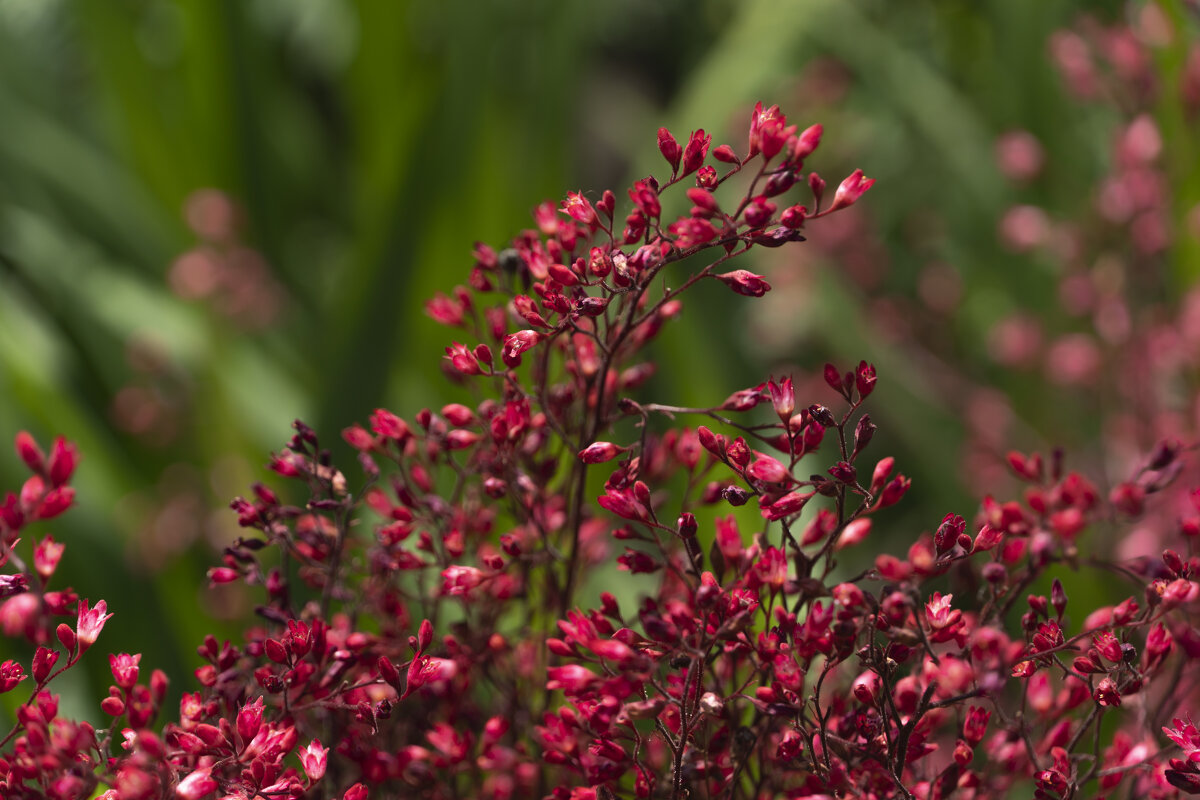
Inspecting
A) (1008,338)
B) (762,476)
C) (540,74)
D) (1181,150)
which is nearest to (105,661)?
(762,476)

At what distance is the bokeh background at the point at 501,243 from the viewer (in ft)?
3.21

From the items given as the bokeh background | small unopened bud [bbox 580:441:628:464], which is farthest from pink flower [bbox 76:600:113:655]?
the bokeh background

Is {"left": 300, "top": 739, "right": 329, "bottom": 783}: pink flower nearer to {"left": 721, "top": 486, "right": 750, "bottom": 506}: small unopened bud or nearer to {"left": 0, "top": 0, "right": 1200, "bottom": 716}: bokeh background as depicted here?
{"left": 721, "top": 486, "right": 750, "bottom": 506}: small unopened bud

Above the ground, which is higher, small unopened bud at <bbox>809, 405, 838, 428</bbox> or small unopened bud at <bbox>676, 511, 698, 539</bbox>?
small unopened bud at <bbox>809, 405, 838, 428</bbox>

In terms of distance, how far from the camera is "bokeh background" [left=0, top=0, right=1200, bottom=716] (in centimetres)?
98

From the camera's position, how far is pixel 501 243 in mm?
1079

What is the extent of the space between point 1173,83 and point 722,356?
1.68ft

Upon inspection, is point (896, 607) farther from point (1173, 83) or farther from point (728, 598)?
point (1173, 83)

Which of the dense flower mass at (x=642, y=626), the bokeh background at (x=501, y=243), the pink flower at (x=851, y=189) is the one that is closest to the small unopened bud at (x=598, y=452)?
the dense flower mass at (x=642, y=626)

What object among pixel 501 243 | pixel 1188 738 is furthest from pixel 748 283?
pixel 501 243

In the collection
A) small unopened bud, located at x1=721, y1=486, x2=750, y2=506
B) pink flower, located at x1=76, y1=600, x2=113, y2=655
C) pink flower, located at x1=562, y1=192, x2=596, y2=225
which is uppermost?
pink flower, located at x1=562, y1=192, x2=596, y2=225

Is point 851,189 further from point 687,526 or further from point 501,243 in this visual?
point 501,243

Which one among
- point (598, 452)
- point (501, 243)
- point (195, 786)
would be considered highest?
point (501, 243)

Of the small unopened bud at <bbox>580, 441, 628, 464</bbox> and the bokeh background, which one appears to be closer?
the small unopened bud at <bbox>580, 441, 628, 464</bbox>
